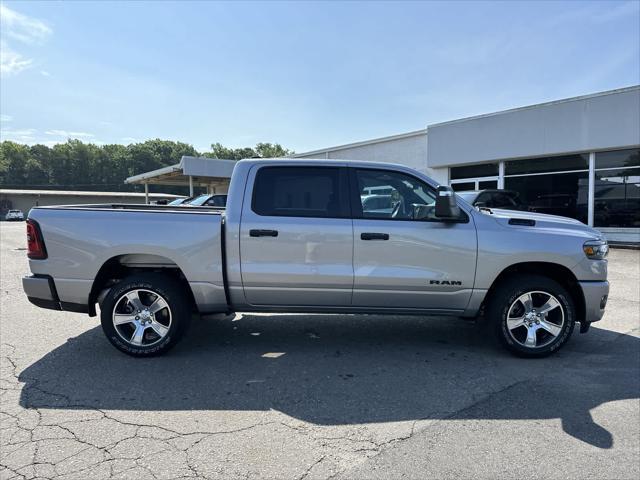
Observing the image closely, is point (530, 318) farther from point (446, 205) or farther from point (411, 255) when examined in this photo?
point (446, 205)

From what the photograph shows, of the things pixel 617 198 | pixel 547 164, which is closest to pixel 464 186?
pixel 547 164

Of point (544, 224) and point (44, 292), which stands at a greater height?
point (544, 224)

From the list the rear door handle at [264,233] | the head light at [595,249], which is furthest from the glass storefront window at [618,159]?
the rear door handle at [264,233]

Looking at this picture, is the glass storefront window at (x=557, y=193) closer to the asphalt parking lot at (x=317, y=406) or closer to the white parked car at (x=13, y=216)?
the asphalt parking lot at (x=317, y=406)

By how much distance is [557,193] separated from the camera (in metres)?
17.0

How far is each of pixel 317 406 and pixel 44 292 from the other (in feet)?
10.2

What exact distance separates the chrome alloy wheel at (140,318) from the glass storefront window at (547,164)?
17050 mm

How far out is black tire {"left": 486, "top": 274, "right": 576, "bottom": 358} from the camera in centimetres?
438

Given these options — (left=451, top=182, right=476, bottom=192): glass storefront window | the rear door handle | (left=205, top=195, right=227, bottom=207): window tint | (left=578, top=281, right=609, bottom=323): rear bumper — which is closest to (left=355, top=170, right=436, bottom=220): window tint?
the rear door handle

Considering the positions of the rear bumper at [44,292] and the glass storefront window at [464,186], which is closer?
the rear bumper at [44,292]

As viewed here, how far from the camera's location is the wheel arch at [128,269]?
4.41 m

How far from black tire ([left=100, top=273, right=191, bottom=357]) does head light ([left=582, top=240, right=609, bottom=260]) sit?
4.26m

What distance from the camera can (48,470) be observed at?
2.55 m

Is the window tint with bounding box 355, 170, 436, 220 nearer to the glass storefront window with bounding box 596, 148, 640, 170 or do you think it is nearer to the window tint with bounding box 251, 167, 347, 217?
the window tint with bounding box 251, 167, 347, 217
